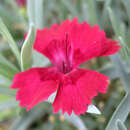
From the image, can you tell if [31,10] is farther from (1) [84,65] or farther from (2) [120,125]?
(2) [120,125]

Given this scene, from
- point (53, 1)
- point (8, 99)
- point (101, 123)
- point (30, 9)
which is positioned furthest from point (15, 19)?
point (101, 123)

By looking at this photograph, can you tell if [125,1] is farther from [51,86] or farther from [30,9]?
[51,86]

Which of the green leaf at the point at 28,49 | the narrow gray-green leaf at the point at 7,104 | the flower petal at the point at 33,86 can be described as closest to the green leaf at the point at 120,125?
the flower petal at the point at 33,86

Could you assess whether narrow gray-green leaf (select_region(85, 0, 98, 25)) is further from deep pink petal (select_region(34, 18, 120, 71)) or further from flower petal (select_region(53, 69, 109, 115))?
flower petal (select_region(53, 69, 109, 115))

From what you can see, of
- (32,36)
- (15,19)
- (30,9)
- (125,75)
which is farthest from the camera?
(15,19)

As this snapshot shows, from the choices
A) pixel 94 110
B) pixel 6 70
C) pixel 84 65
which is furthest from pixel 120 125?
pixel 84 65

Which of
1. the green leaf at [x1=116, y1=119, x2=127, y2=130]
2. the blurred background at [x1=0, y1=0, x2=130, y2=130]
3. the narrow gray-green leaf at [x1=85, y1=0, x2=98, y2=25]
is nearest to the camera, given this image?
the green leaf at [x1=116, y1=119, x2=127, y2=130]

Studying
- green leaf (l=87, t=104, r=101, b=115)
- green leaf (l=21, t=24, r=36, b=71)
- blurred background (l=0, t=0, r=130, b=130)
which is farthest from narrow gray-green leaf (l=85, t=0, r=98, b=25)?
green leaf (l=87, t=104, r=101, b=115)
